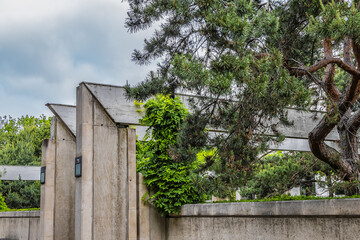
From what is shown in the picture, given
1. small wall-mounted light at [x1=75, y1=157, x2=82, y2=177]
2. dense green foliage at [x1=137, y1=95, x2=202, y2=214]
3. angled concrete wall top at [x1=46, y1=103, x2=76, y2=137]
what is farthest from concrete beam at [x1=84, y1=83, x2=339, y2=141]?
angled concrete wall top at [x1=46, y1=103, x2=76, y2=137]

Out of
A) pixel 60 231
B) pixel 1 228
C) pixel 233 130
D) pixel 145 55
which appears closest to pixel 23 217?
pixel 1 228

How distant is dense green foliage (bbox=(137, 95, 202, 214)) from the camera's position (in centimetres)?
710

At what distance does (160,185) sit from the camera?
715 centimetres

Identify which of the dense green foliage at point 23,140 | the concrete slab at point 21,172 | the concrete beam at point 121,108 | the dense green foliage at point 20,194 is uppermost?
the dense green foliage at point 23,140

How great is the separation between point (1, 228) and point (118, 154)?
6.97 metres

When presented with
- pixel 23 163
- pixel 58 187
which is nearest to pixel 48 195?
pixel 58 187

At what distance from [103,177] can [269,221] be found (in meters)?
2.98

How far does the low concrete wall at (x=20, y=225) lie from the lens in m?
10.5

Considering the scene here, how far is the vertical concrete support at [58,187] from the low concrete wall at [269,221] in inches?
107

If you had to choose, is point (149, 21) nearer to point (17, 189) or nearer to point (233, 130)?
point (233, 130)

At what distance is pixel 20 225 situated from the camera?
1129cm

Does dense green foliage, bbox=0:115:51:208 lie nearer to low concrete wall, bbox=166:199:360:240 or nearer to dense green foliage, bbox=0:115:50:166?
dense green foliage, bbox=0:115:50:166

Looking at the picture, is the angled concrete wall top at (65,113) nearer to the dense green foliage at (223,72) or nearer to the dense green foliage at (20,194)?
the dense green foliage at (223,72)

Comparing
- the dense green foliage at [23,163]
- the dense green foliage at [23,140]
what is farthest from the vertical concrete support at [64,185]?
the dense green foliage at [23,140]
